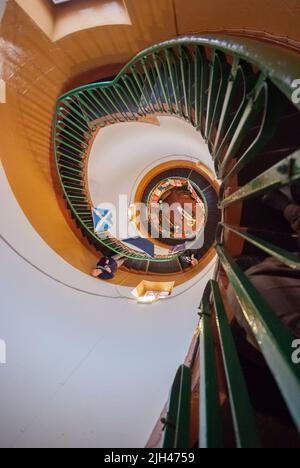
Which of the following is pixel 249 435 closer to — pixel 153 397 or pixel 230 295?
pixel 230 295

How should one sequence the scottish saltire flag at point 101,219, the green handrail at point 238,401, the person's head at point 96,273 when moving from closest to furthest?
the green handrail at point 238,401 < the person's head at point 96,273 < the scottish saltire flag at point 101,219

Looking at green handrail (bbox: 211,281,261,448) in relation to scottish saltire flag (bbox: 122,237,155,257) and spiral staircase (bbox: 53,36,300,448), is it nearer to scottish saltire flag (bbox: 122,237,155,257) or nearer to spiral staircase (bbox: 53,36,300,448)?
spiral staircase (bbox: 53,36,300,448)

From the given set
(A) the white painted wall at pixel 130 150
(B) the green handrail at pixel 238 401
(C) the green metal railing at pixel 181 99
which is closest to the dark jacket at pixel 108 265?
(C) the green metal railing at pixel 181 99

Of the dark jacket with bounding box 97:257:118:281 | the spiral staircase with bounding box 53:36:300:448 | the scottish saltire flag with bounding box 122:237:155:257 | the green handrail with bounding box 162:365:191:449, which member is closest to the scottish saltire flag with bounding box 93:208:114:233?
the dark jacket with bounding box 97:257:118:281

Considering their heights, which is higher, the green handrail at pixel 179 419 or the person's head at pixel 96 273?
the person's head at pixel 96 273

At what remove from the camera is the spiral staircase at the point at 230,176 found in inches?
26.9

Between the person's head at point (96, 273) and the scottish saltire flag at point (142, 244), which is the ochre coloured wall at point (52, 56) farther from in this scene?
the scottish saltire flag at point (142, 244)

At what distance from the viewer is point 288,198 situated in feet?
5.60

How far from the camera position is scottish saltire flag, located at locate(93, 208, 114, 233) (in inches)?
170

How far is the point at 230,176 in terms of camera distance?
1274 mm

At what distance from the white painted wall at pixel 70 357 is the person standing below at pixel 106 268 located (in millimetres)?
724

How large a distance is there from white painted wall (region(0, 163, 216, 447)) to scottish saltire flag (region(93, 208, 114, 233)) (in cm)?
119

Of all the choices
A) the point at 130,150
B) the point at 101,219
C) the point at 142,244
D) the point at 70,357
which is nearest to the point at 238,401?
the point at 70,357

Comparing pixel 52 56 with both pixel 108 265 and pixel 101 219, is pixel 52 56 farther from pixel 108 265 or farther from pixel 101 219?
pixel 108 265
